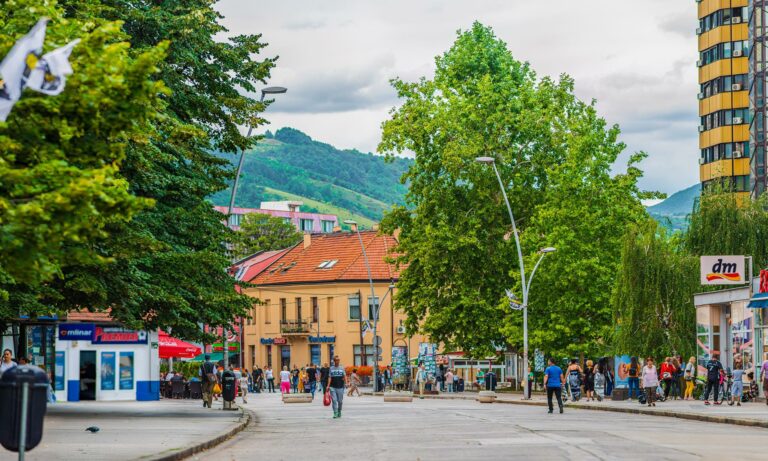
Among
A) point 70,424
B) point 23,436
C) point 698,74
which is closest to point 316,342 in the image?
point 698,74

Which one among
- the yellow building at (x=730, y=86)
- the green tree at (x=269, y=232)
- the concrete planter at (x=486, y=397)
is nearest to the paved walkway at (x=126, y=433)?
the concrete planter at (x=486, y=397)

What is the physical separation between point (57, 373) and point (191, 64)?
18.9 meters

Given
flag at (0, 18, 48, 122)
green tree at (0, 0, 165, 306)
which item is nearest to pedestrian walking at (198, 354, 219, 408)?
green tree at (0, 0, 165, 306)

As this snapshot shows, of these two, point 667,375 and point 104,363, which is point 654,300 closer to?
point 667,375

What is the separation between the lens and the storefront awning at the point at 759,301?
44.0 metres

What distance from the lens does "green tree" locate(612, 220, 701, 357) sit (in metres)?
55.2

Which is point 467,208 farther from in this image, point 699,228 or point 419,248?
point 699,228

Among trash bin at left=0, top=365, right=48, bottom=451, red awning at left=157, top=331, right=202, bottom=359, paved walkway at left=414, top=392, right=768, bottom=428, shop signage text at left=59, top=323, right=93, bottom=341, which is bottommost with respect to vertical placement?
paved walkway at left=414, top=392, right=768, bottom=428

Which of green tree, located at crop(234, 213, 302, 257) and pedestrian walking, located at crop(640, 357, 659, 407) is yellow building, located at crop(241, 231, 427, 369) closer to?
green tree, located at crop(234, 213, 302, 257)

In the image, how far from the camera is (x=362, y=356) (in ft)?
322

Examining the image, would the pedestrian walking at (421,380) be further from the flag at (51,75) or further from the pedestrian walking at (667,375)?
the flag at (51,75)

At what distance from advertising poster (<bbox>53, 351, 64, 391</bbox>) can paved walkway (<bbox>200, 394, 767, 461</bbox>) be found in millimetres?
17776

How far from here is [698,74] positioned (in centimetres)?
9262

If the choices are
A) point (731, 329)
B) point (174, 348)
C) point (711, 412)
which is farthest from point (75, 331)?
point (711, 412)
